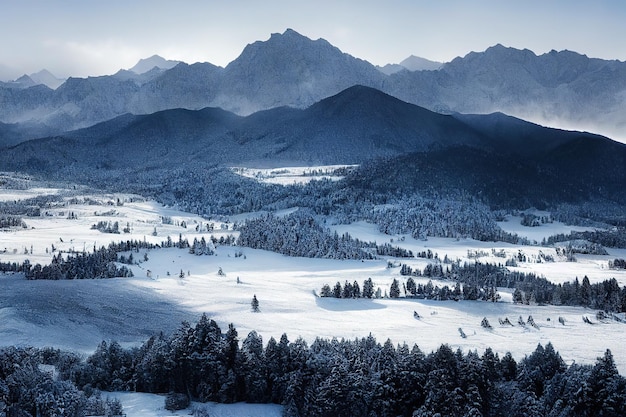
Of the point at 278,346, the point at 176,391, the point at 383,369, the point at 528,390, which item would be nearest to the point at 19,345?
the point at 176,391

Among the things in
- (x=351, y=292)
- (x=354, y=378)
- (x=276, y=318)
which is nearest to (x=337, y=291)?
(x=351, y=292)

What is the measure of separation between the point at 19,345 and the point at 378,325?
80649 millimetres

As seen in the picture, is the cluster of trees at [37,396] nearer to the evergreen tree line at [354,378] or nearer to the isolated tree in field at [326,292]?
the evergreen tree line at [354,378]

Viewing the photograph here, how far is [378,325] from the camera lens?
157000 mm

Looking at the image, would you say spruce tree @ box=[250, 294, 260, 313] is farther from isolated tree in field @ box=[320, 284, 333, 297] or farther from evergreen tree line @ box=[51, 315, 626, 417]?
evergreen tree line @ box=[51, 315, 626, 417]

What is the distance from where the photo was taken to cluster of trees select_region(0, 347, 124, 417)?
288ft

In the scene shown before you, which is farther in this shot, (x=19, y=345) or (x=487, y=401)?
(x=19, y=345)

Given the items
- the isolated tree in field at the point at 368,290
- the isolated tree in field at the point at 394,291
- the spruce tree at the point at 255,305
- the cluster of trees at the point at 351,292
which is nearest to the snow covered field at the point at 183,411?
the spruce tree at the point at 255,305

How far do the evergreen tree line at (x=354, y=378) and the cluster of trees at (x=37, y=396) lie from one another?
9.74 m

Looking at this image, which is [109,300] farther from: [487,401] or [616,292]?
[616,292]

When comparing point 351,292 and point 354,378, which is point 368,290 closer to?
point 351,292

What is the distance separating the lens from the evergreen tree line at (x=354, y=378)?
96188mm

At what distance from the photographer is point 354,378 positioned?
330 feet

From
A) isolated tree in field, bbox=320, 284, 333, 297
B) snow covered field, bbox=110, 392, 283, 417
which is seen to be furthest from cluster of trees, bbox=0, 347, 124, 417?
isolated tree in field, bbox=320, 284, 333, 297
